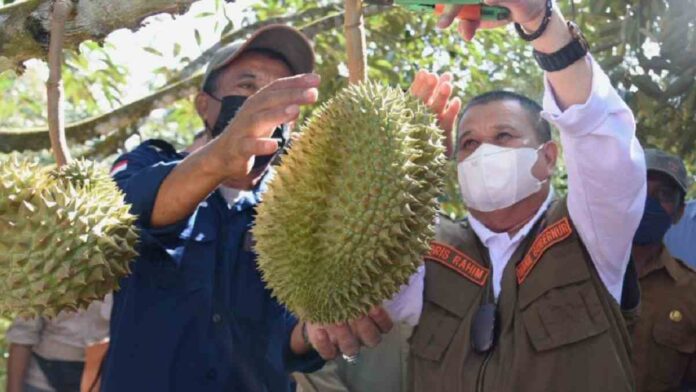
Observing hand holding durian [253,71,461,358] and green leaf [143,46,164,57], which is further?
green leaf [143,46,164,57]

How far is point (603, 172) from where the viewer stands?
2355 mm

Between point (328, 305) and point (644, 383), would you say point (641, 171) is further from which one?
point (644, 383)

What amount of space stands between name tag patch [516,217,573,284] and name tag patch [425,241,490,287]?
111mm

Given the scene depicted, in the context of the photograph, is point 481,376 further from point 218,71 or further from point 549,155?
point 218,71

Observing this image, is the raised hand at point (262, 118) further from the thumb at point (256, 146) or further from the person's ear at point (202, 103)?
the person's ear at point (202, 103)

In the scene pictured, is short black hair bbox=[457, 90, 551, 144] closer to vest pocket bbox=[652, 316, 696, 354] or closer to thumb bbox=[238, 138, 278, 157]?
vest pocket bbox=[652, 316, 696, 354]

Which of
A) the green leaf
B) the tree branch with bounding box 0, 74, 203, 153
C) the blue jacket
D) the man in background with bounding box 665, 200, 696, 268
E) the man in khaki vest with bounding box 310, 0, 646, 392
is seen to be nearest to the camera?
the man in khaki vest with bounding box 310, 0, 646, 392

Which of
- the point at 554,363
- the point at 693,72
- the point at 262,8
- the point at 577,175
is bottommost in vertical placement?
the point at 554,363

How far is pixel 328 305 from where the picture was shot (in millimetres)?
1792

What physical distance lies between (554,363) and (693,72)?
79.4 inches

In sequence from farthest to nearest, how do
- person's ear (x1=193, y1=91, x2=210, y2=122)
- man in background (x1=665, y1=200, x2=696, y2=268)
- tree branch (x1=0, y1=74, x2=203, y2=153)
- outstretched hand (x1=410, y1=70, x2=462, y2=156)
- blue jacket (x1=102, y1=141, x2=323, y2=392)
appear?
man in background (x1=665, y1=200, x2=696, y2=268) → tree branch (x1=0, y1=74, x2=203, y2=153) → person's ear (x1=193, y1=91, x2=210, y2=122) → blue jacket (x1=102, y1=141, x2=323, y2=392) → outstretched hand (x1=410, y1=70, x2=462, y2=156)

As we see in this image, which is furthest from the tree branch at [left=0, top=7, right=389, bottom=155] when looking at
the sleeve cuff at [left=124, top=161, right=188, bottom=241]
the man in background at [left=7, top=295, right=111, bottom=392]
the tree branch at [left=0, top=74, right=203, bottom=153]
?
the sleeve cuff at [left=124, top=161, right=188, bottom=241]

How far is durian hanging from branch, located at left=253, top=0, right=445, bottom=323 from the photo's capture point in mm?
1744

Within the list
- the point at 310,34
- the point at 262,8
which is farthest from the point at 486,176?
the point at 262,8
